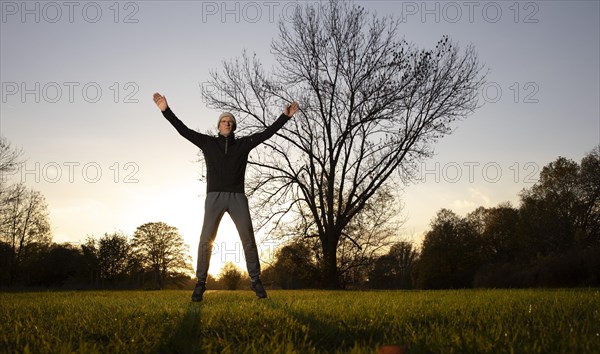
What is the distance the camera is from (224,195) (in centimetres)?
751

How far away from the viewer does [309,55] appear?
2230cm

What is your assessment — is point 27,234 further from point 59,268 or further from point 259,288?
point 259,288

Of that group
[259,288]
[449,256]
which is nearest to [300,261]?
[259,288]

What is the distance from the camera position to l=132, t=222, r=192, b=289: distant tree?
201ft

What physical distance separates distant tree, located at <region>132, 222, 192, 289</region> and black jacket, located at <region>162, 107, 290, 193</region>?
184 feet

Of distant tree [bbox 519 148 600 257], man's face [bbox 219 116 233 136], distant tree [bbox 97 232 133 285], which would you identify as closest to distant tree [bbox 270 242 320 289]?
man's face [bbox 219 116 233 136]

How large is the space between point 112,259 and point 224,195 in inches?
2064

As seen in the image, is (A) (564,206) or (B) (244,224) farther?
(A) (564,206)

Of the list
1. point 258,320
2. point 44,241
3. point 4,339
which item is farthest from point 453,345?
point 44,241

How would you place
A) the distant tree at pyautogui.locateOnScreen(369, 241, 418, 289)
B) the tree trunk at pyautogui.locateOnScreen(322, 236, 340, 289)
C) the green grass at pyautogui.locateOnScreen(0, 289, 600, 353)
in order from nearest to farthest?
the green grass at pyautogui.locateOnScreen(0, 289, 600, 353) → the tree trunk at pyautogui.locateOnScreen(322, 236, 340, 289) → the distant tree at pyautogui.locateOnScreen(369, 241, 418, 289)

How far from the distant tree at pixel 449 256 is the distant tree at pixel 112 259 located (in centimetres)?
3642

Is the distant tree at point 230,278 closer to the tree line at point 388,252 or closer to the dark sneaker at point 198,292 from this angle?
the tree line at point 388,252

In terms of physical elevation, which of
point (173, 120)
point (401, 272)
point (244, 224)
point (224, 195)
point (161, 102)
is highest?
point (161, 102)

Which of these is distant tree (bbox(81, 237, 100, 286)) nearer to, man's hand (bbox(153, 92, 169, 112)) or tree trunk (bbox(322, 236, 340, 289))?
tree trunk (bbox(322, 236, 340, 289))
